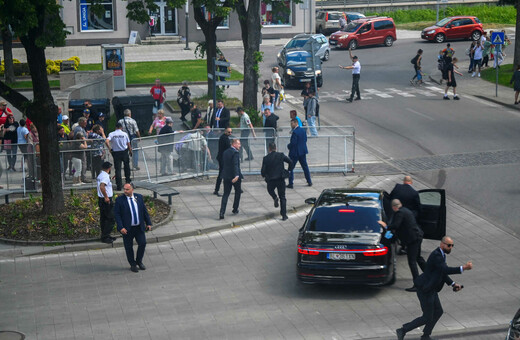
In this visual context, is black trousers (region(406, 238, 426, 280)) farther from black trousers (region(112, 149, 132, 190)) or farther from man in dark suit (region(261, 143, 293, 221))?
black trousers (region(112, 149, 132, 190))

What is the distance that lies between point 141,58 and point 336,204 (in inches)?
1336

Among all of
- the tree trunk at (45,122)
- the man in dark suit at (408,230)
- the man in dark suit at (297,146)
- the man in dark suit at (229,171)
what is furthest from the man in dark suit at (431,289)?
the man in dark suit at (297,146)

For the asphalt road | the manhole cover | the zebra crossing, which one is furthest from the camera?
the zebra crossing

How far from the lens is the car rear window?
13125 mm

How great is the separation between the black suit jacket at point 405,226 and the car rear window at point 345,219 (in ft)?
0.94

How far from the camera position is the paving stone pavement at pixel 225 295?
11.7m

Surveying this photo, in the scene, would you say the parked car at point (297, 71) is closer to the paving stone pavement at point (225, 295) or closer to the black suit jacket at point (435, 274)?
the paving stone pavement at point (225, 295)

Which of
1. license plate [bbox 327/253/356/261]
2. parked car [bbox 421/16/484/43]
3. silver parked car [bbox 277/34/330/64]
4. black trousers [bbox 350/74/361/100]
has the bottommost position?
license plate [bbox 327/253/356/261]

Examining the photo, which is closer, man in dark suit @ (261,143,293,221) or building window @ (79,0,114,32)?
man in dark suit @ (261,143,293,221)

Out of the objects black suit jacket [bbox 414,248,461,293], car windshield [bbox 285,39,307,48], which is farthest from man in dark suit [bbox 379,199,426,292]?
car windshield [bbox 285,39,307,48]

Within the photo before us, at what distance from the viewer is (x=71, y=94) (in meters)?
26.6

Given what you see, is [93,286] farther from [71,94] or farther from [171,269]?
[71,94]

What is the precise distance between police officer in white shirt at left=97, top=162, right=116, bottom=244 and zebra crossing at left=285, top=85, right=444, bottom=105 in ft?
56.4

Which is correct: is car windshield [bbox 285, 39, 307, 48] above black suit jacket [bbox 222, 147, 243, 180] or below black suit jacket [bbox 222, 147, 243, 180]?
above
